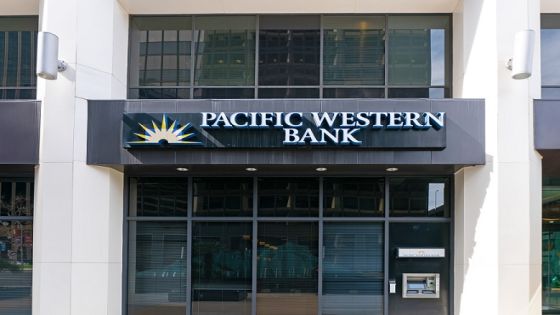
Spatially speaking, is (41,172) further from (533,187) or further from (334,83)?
(533,187)

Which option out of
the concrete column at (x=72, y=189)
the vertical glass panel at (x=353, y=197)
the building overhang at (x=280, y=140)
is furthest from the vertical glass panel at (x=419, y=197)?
the concrete column at (x=72, y=189)

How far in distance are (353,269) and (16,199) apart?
21.3ft

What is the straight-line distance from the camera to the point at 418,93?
1025 centimetres

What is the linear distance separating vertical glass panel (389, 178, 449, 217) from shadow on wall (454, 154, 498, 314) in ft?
1.61

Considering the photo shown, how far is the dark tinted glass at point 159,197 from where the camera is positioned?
10.2 meters

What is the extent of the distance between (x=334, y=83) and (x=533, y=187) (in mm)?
3912

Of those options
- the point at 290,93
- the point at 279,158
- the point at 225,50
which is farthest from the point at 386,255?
the point at 225,50

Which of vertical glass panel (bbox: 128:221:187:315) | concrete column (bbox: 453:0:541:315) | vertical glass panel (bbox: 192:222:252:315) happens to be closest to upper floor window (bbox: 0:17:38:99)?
vertical glass panel (bbox: 128:221:187:315)

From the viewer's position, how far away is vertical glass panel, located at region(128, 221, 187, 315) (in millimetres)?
10133

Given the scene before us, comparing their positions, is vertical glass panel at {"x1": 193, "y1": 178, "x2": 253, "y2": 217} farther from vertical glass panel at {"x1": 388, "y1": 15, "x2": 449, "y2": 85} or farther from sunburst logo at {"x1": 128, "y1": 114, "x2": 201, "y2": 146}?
vertical glass panel at {"x1": 388, "y1": 15, "x2": 449, "y2": 85}

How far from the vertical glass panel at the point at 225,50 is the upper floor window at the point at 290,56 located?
0.02 meters

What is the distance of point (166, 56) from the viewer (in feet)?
34.3

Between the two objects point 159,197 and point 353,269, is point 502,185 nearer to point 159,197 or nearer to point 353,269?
point 353,269

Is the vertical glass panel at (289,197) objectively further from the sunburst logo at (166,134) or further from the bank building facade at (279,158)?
the sunburst logo at (166,134)
